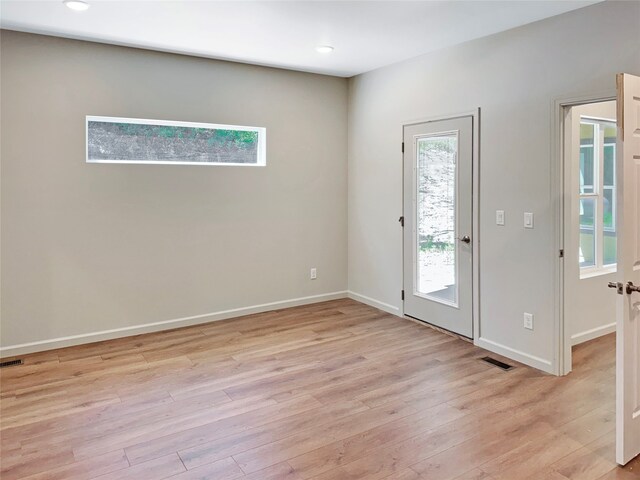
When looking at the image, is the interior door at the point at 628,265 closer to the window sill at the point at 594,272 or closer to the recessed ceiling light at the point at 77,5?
the window sill at the point at 594,272

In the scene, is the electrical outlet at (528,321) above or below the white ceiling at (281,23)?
below

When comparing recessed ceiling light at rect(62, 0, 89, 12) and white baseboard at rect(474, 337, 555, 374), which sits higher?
recessed ceiling light at rect(62, 0, 89, 12)

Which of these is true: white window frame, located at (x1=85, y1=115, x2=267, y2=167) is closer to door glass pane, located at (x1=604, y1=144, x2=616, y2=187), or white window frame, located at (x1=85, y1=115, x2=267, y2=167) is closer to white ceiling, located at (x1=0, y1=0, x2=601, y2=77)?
white ceiling, located at (x1=0, y1=0, x2=601, y2=77)

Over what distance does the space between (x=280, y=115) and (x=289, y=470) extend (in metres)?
3.79

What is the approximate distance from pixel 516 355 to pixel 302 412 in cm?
188

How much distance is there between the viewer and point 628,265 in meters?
2.32

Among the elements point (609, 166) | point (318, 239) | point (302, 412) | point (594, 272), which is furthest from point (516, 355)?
point (318, 239)

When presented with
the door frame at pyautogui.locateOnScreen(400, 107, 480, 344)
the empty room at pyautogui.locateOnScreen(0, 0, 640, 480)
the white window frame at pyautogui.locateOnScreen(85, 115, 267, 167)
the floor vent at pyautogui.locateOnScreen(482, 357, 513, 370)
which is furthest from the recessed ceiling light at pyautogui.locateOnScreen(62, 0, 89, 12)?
the floor vent at pyautogui.locateOnScreen(482, 357, 513, 370)

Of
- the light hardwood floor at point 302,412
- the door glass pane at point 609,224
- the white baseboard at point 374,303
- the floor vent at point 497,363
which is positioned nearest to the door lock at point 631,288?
the light hardwood floor at point 302,412

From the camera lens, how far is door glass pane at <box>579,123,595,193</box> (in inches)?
169

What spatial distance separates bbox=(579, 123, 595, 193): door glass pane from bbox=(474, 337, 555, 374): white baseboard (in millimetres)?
1682

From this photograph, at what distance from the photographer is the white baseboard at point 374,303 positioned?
16.6 feet

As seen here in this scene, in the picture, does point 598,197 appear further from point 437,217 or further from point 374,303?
point 374,303

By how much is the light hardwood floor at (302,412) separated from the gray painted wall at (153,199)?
0.51m
